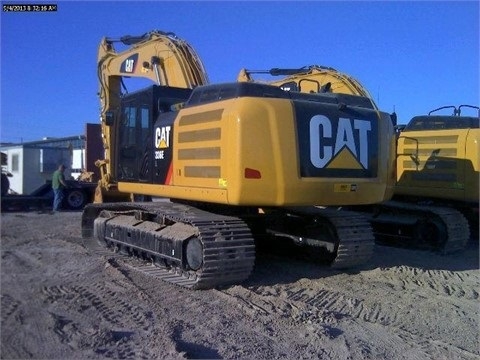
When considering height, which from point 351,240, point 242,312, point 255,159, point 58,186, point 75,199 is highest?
point 255,159

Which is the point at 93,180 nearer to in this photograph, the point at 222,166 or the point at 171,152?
the point at 171,152

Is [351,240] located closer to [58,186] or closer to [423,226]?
[423,226]

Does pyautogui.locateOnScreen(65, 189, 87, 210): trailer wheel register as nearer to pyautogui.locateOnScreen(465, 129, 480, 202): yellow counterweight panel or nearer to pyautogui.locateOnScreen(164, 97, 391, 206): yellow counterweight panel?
pyautogui.locateOnScreen(164, 97, 391, 206): yellow counterweight panel

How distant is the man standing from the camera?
623 inches

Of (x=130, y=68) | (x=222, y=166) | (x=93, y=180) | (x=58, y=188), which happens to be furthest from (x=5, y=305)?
(x=93, y=180)

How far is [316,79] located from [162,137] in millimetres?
4600

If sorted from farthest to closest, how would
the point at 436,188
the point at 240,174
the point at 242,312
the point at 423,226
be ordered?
1. the point at 436,188
2. the point at 423,226
3. the point at 240,174
4. the point at 242,312

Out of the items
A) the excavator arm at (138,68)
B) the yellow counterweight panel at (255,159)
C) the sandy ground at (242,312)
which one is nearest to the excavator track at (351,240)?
the sandy ground at (242,312)

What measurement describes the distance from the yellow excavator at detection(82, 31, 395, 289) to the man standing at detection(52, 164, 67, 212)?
754 cm

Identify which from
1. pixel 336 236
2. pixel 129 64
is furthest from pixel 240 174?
pixel 129 64

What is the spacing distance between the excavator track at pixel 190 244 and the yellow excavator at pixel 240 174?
13 millimetres

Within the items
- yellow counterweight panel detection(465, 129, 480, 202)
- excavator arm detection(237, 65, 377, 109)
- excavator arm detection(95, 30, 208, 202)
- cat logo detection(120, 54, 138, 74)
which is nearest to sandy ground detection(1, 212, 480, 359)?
yellow counterweight panel detection(465, 129, 480, 202)

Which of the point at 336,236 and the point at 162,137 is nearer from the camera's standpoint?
the point at 336,236

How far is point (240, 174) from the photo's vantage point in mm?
6027
